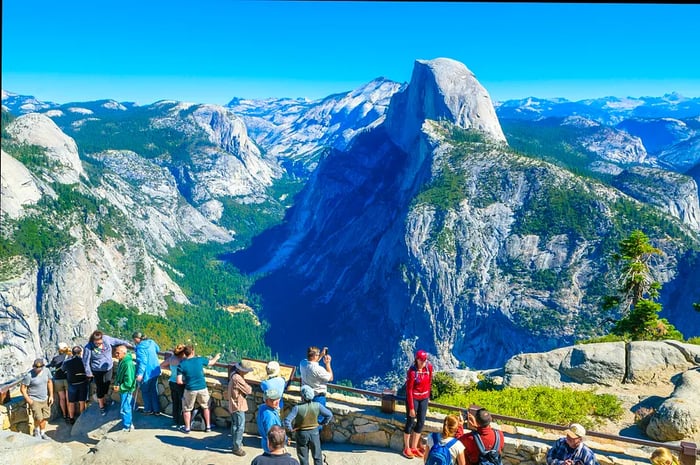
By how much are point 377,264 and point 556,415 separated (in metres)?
149

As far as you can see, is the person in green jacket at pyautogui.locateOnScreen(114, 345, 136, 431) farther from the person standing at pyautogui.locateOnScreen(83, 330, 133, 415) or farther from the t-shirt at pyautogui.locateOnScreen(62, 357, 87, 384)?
the t-shirt at pyautogui.locateOnScreen(62, 357, 87, 384)

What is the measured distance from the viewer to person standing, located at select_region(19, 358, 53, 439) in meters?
16.7

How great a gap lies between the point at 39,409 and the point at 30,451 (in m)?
3.44

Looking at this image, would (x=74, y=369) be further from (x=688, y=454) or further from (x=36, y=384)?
(x=688, y=454)

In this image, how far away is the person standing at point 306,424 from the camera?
12891 millimetres

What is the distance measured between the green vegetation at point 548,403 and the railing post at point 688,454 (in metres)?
6.18

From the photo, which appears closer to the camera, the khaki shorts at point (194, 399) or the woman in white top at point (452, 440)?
the woman in white top at point (452, 440)

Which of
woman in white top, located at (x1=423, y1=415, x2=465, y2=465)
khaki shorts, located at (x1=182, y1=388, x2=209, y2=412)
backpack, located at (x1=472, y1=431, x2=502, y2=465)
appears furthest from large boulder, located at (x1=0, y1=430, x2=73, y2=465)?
backpack, located at (x1=472, y1=431, x2=502, y2=465)

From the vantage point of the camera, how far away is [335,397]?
56.2 feet

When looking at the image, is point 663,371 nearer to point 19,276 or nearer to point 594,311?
point 594,311

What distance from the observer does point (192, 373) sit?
16.2 metres

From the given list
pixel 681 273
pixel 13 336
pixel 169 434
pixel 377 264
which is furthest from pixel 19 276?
pixel 681 273

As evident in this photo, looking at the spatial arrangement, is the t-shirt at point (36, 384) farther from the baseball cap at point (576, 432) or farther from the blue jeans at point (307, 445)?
the baseball cap at point (576, 432)

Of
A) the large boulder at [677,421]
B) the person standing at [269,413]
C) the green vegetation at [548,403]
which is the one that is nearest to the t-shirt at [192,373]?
the person standing at [269,413]
